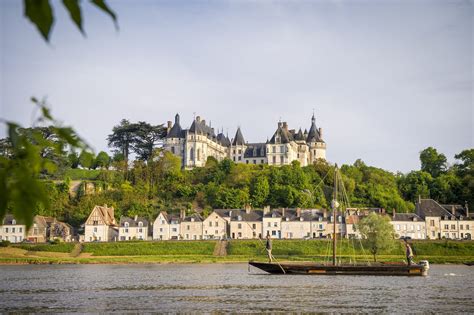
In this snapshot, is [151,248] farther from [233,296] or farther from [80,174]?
[233,296]

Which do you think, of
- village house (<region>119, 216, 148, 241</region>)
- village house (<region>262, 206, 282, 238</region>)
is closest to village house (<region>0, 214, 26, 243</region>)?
village house (<region>119, 216, 148, 241</region>)

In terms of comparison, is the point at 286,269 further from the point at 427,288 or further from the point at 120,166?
the point at 120,166

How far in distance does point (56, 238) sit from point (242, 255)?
3208 cm

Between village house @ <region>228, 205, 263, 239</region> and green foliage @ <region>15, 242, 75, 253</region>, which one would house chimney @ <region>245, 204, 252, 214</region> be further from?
green foliage @ <region>15, 242, 75, 253</region>

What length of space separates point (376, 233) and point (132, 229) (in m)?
47.7

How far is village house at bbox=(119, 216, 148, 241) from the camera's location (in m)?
99.8

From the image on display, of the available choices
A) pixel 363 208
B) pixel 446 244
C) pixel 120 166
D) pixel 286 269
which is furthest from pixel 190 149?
pixel 286 269

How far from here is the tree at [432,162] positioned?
13200 centimetres

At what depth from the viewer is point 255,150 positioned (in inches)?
5561

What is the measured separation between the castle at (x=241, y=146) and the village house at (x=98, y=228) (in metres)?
34.9

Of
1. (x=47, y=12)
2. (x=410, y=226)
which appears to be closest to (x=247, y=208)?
(x=410, y=226)

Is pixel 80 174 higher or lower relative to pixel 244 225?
higher

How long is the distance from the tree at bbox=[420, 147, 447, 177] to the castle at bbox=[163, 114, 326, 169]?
978 inches

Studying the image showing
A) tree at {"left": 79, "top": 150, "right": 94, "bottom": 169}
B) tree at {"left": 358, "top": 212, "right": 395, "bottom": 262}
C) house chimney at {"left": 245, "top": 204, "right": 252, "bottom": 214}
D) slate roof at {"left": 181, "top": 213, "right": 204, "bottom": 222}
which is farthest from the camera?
house chimney at {"left": 245, "top": 204, "right": 252, "bottom": 214}
